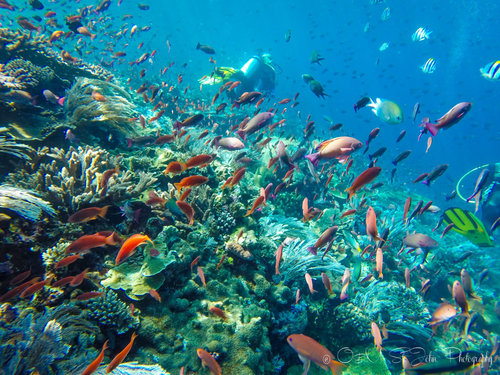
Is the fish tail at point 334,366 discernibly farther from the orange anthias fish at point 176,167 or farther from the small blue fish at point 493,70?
the small blue fish at point 493,70

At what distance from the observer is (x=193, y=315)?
300 centimetres

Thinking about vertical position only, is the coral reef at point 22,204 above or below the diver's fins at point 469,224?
above

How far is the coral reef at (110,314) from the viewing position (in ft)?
8.12

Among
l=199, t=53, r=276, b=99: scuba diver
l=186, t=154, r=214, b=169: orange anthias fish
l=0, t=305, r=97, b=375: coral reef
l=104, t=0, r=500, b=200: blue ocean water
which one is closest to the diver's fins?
l=186, t=154, r=214, b=169: orange anthias fish

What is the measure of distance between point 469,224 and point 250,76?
527 inches

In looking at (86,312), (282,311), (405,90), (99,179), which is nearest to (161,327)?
(86,312)

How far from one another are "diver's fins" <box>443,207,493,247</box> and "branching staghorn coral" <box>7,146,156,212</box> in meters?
7.47

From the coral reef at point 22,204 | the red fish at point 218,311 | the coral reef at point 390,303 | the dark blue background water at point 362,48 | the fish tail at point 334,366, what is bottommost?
the coral reef at point 390,303

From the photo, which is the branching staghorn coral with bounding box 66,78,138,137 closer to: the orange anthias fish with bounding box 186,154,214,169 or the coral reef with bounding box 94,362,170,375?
the orange anthias fish with bounding box 186,154,214,169

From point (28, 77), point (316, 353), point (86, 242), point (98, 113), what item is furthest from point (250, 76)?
point (316, 353)

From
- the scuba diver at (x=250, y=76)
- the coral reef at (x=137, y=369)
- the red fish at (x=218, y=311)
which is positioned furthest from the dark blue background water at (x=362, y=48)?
the coral reef at (x=137, y=369)

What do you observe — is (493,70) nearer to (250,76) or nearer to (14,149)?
(250,76)

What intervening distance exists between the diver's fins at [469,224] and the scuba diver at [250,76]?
11.8 meters

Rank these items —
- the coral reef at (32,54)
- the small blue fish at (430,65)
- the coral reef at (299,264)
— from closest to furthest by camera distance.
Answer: the coral reef at (299,264), the coral reef at (32,54), the small blue fish at (430,65)
